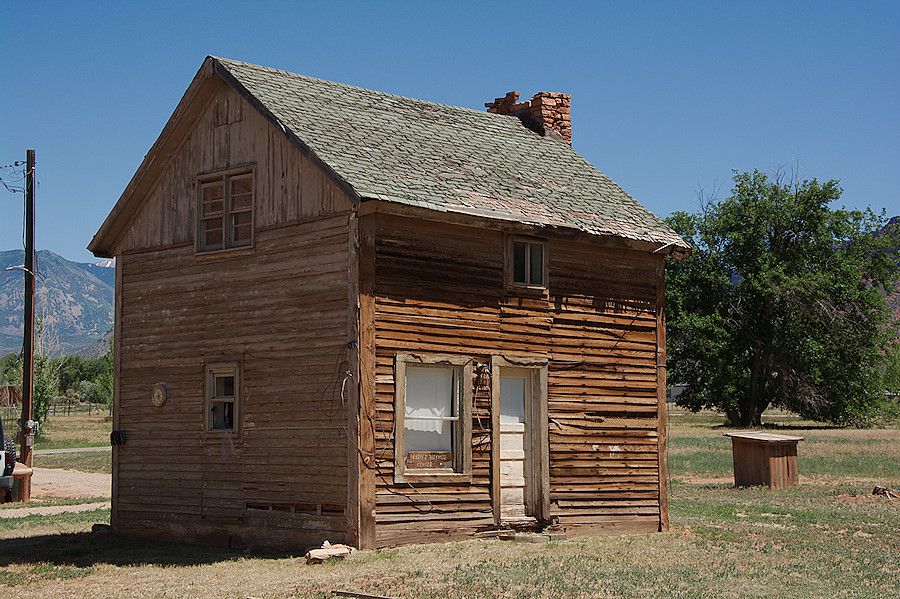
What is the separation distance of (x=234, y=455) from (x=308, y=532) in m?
1.96

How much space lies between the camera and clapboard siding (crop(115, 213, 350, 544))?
14773 mm

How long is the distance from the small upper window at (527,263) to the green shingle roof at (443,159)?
53 centimetres

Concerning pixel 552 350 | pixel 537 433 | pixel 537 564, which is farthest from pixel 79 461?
pixel 537 564

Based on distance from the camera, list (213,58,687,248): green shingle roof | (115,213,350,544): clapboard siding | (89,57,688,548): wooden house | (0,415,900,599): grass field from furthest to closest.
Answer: (213,58,687,248): green shingle roof, (115,213,350,544): clapboard siding, (89,57,688,548): wooden house, (0,415,900,599): grass field

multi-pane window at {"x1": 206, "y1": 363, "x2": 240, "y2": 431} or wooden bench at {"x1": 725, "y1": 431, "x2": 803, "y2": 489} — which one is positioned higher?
multi-pane window at {"x1": 206, "y1": 363, "x2": 240, "y2": 431}

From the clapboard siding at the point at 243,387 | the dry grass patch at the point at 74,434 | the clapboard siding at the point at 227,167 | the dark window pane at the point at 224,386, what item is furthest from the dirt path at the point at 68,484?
the dry grass patch at the point at 74,434

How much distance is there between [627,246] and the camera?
Answer: 17219 millimetres

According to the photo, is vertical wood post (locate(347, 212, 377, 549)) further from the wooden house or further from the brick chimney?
the brick chimney

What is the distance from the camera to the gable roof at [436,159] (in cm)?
1520

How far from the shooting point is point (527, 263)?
A: 16266mm

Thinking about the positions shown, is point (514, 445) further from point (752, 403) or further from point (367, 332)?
point (752, 403)

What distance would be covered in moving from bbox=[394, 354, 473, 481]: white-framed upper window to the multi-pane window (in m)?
2.96

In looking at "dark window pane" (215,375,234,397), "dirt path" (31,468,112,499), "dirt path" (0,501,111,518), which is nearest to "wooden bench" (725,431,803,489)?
"dark window pane" (215,375,234,397)

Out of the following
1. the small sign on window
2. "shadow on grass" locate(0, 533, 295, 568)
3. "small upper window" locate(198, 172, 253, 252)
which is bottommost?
"shadow on grass" locate(0, 533, 295, 568)
